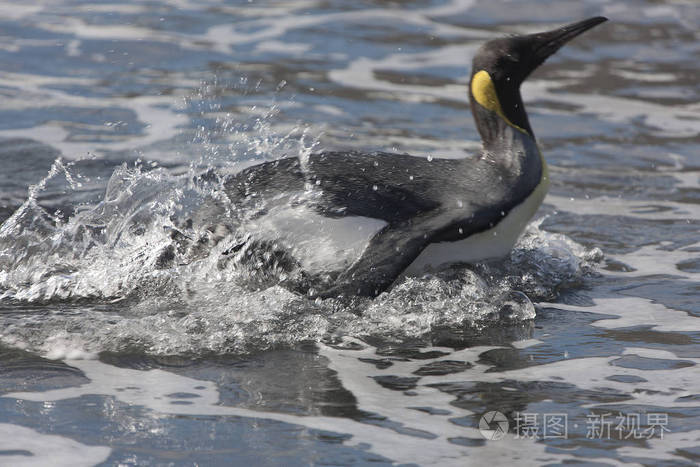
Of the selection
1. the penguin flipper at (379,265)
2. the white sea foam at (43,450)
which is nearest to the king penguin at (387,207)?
the penguin flipper at (379,265)

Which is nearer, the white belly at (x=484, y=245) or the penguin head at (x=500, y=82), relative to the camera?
the white belly at (x=484, y=245)

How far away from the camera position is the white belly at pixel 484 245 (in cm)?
466

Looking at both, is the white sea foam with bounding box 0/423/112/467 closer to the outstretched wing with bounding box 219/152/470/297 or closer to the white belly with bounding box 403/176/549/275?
the outstretched wing with bounding box 219/152/470/297

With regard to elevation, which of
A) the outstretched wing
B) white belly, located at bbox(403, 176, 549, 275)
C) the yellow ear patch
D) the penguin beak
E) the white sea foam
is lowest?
the white sea foam

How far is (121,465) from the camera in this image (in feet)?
9.68

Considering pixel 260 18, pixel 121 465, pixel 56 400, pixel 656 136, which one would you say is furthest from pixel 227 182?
pixel 260 18

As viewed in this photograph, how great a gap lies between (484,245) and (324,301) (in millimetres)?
907

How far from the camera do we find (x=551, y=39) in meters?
5.25

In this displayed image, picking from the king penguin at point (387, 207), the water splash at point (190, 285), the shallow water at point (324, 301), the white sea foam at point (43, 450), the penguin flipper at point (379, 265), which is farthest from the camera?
the king penguin at point (387, 207)

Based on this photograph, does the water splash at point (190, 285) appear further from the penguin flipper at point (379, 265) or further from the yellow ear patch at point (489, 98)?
the yellow ear patch at point (489, 98)

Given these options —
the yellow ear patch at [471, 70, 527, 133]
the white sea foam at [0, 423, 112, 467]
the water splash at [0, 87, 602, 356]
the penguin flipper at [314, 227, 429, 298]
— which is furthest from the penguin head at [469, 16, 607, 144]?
the white sea foam at [0, 423, 112, 467]

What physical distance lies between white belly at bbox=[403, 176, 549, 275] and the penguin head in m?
0.37

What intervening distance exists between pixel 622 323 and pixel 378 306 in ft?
3.40

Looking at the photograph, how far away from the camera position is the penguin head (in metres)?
5.10
